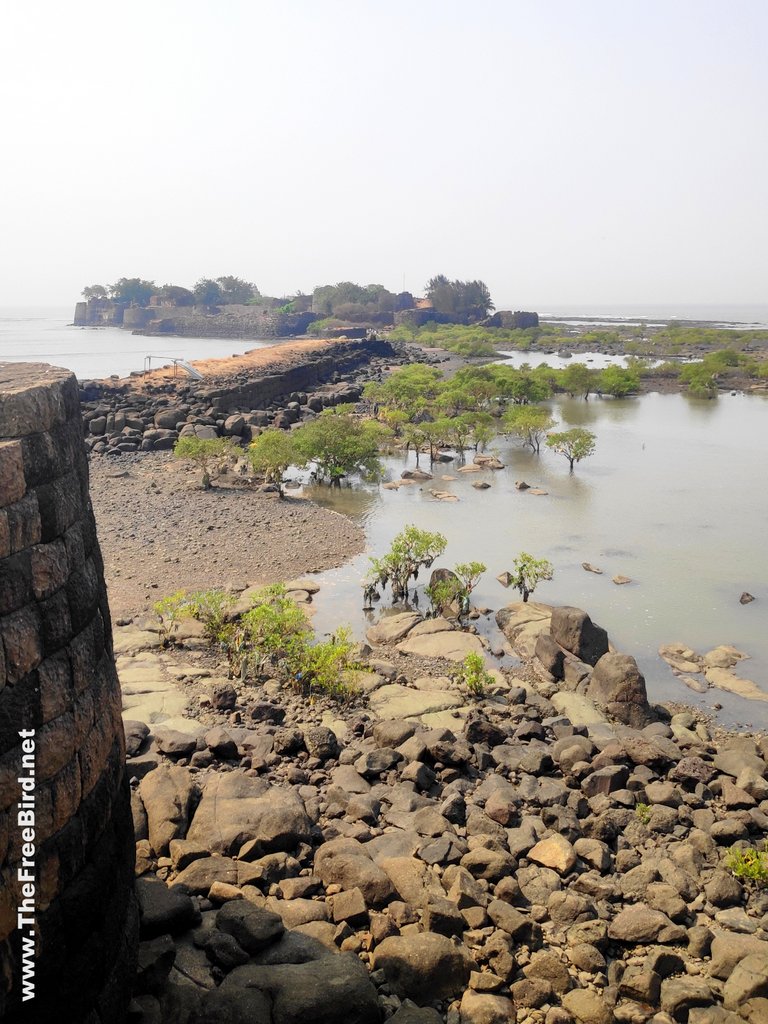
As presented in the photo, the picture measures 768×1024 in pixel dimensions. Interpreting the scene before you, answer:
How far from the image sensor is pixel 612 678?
8.98 m

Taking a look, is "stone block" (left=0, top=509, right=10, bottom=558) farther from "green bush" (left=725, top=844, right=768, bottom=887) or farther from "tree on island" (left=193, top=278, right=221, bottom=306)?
"tree on island" (left=193, top=278, right=221, bottom=306)

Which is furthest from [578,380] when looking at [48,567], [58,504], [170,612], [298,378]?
[48,567]

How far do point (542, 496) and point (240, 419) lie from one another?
10912mm

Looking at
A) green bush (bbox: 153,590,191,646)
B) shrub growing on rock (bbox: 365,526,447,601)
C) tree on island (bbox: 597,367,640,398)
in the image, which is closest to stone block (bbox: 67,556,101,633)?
green bush (bbox: 153,590,191,646)

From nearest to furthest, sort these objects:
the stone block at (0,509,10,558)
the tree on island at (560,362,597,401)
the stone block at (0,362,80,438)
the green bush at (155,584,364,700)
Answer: the stone block at (0,509,10,558) → the stone block at (0,362,80,438) → the green bush at (155,584,364,700) → the tree on island at (560,362,597,401)

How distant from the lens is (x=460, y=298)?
98000 millimetres

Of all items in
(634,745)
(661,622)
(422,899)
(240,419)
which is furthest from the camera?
(240,419)

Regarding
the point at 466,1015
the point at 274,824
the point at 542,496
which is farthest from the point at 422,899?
the point at 542,496

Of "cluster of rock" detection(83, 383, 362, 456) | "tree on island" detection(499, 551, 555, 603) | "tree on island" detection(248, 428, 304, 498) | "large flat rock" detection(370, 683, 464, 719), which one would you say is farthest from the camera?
"cluster of rock" detection(83, 383, 362, 456)

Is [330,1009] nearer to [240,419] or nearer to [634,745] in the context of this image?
[634,745]

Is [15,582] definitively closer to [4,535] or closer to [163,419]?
[4,535]

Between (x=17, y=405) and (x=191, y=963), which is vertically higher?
(x=17, y=405)

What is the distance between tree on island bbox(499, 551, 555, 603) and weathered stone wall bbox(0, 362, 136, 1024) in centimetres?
969

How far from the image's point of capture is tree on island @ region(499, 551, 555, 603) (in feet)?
42.0
